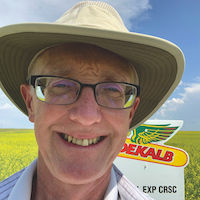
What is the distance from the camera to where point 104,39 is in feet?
4.22

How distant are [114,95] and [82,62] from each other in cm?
29

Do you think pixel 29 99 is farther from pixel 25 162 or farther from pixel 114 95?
pixel 25 162

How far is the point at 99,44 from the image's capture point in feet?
4.40

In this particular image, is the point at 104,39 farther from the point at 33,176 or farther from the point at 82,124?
the point at 33,176

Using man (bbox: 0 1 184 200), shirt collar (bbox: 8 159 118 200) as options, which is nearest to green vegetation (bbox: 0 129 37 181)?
shirt collar (bbox: 8 159 118 200)

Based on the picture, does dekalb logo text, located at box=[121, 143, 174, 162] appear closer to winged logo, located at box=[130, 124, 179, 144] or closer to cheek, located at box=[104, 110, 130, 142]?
winged logo, located at box=[130, 124, 179, 144]

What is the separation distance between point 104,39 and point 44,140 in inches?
27.4

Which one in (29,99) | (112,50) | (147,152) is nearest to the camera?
(112,50)

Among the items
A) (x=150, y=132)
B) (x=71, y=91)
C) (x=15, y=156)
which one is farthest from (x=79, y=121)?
(x=15, y=156)

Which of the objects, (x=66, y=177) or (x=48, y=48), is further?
(x=48, y=48)

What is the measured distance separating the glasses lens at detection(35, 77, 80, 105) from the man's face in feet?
0.11

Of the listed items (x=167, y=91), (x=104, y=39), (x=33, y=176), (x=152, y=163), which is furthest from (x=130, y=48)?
(x=152, y=163)

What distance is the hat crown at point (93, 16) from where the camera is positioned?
1.36 m

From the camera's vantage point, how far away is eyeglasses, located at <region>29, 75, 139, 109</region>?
1375 mm
